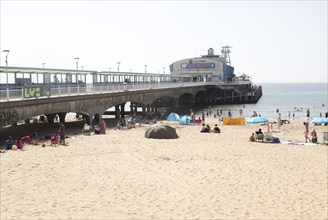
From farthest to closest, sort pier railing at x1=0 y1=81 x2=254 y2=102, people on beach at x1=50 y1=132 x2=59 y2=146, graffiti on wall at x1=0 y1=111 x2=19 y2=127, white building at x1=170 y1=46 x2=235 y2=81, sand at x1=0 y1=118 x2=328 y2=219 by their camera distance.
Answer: white building at x1=170 y1=46 x2=235 y2=81, people on beach at x1=50 y1=132 x2=59 y2=146, pier railing at x1=0 y1=81 x2=254 y2=102, graffiti on wall at x1=0 y1=111 x2=19 y2=127, sand at x1=0 y1=118 x2=328 y2=219

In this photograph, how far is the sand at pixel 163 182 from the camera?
37.5 ft

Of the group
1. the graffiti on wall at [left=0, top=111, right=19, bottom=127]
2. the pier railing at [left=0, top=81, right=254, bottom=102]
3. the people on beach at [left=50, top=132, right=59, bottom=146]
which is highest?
the pier railing at [left=0, top=81, right=254, bottom=102]

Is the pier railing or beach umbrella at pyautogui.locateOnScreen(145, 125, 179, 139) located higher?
the pier railing

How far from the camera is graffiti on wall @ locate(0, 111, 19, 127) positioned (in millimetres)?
19844

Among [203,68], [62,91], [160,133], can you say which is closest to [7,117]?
[62,91]

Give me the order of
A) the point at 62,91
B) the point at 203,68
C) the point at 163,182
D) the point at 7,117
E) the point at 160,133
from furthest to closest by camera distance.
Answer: the point at 203,68 < the point at 62,91 < the point at 160,133 < the point at 7,117 < the point at 163,182

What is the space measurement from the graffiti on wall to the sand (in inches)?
60.8

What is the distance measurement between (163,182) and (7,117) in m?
9.86

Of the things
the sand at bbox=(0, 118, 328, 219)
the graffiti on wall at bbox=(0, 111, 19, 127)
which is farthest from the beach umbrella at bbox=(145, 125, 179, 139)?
the graffiti on wall at bbox=(0, 111, 19, 127)

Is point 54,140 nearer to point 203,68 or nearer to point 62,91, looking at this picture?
point 62,91

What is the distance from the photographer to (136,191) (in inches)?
524

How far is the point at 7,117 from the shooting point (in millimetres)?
20203

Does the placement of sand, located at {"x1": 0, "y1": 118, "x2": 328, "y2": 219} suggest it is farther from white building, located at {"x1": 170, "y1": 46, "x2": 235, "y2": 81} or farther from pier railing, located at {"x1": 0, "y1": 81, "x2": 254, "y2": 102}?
white building, located at {"x1": 170, "y1": 46, "x2": 235, "y2": 81}

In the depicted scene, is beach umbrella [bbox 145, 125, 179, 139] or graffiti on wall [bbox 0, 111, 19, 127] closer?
graffiti on wall [bbox 0, 111, 19, 127]
